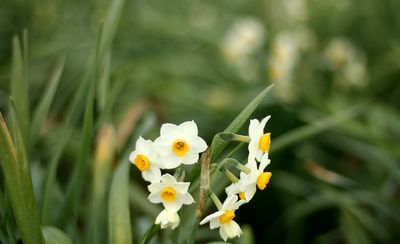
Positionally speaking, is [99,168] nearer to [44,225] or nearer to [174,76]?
[44,225]

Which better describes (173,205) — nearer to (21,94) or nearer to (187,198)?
(187,198)

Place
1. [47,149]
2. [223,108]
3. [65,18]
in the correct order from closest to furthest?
[47,149] → [223,108] → [65,18]

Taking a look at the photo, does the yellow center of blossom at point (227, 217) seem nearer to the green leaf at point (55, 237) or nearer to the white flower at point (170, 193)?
the white flower at point (170, 193)

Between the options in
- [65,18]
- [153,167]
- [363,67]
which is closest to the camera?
[153,167]

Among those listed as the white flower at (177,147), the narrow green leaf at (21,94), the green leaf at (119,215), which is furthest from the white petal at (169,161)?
the narrow green leaf at (21,94)

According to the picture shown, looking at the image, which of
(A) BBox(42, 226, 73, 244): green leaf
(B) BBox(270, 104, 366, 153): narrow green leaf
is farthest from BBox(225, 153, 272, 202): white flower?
(B) BBox(270, 104, 366, 153): narrow green leaf

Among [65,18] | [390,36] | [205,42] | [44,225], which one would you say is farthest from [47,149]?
[390,36]

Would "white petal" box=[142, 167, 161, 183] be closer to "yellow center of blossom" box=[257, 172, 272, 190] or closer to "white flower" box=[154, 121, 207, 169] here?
"white flower" box=[154, 121, 207, 169]
